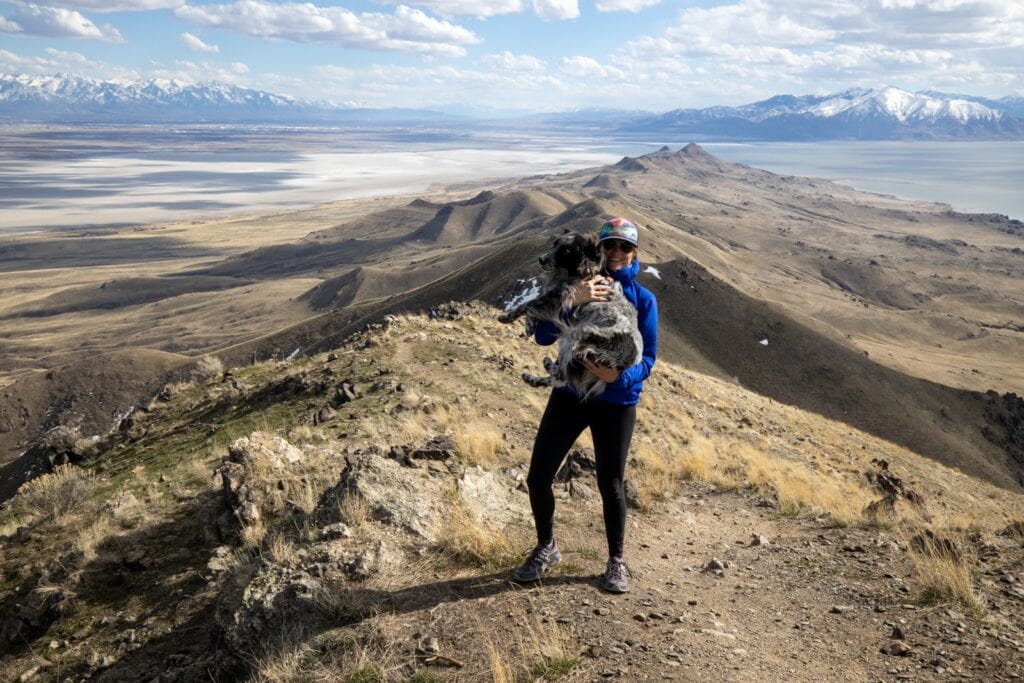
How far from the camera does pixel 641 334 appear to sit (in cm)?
470

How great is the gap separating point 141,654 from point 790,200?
205 m

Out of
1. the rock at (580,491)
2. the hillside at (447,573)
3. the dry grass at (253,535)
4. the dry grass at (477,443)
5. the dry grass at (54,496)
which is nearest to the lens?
the hillside at (447,573)

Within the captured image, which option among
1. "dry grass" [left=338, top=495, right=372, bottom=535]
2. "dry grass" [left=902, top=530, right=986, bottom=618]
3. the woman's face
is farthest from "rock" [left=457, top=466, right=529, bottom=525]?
"dry grass" [left=902, top=530, right=986, bottom=618]

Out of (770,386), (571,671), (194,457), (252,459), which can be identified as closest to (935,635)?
(571,671)

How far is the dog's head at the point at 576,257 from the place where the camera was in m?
4.60

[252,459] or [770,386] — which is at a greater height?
[252,459]

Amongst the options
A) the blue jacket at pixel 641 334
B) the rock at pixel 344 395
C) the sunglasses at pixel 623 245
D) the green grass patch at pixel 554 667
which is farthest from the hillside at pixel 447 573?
the sunglasses at pixel 623 245

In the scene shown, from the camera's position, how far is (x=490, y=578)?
5047mm

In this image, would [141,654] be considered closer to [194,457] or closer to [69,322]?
[194,457]

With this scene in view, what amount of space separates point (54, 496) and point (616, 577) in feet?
24.3

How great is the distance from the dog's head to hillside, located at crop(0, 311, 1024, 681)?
95.7 inches

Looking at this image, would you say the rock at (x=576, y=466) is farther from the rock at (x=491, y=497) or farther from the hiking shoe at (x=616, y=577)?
the hiking shoe at (x=616, y=577)

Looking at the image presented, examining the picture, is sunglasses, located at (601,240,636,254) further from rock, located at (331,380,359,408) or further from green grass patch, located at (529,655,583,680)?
rock, located at (331,380,359,408)

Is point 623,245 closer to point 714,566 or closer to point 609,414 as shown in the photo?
point 609,414
